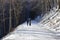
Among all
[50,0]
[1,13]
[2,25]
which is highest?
[50,0]

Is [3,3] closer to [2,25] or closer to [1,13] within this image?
[1,13]

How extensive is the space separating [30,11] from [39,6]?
4420 millimetres

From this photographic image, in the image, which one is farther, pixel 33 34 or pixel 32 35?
pixel 33 34

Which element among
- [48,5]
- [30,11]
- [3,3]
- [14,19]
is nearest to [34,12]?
[30,11]

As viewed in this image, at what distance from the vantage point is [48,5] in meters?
25.9

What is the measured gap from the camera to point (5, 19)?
17.7m

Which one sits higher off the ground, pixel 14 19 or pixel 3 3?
pixel 3 3

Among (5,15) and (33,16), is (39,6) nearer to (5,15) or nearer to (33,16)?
(33,16)

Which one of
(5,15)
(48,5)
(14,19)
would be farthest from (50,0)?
(5,15)

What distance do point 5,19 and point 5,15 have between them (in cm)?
55

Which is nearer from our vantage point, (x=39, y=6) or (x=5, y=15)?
(x=5, y=15)

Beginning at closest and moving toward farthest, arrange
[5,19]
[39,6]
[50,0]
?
[5,19], [50,0], [39,6]

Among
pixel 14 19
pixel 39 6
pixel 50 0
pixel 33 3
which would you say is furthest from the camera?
pixel 33 3

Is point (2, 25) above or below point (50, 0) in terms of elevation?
below
